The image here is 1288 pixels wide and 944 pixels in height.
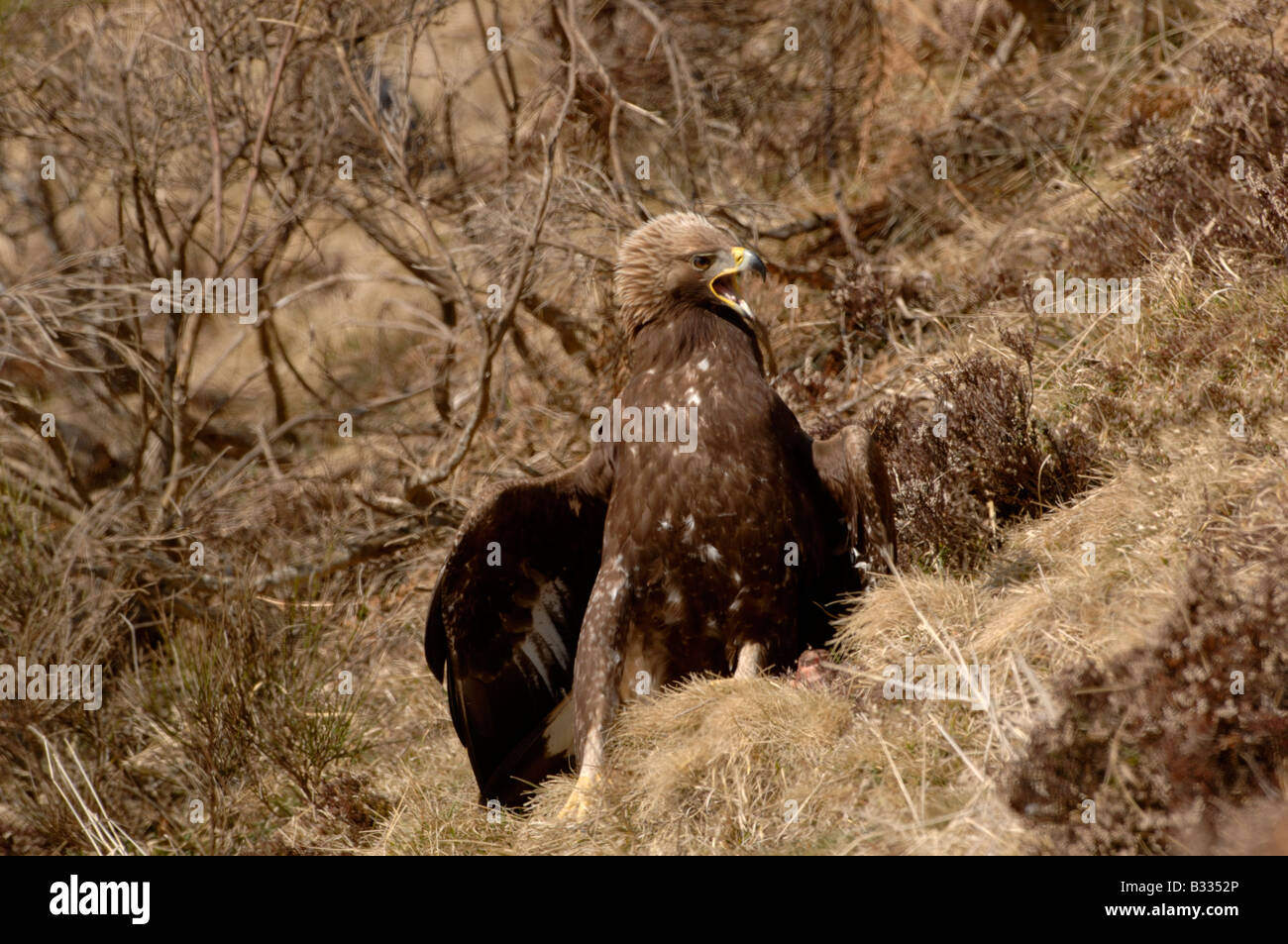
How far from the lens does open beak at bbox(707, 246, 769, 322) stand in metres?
→ 5.31

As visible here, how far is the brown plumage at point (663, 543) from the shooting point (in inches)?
198

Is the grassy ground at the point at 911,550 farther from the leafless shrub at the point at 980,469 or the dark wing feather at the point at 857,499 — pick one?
the dark wing feather at the point at 857,499

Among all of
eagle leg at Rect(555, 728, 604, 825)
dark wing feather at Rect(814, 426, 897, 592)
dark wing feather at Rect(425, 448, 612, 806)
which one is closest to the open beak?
dark wing feather at Rect(814, 426, 897, 592)

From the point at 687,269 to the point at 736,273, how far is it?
0.22m

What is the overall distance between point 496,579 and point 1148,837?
286cm

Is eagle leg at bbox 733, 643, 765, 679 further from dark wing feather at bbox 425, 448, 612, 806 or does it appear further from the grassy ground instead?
dark wing feather at bbox 425, 448, 612, 806

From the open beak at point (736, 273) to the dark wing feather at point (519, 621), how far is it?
82cm

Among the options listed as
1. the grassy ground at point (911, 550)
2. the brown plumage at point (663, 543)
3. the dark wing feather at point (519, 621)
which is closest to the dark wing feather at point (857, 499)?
the brown plumage at point (663, 543)

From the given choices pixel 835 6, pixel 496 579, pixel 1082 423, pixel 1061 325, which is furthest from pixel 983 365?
pixel 835 6

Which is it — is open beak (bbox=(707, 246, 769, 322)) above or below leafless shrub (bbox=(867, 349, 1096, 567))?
above

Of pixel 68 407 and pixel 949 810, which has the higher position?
pixel 68 407

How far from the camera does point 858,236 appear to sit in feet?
30.8

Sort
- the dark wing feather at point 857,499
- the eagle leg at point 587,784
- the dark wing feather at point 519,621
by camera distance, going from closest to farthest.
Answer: the eagle leg at point 587,784
the dark wing feather at point 857,499
the dark wing feather at point 519,621
